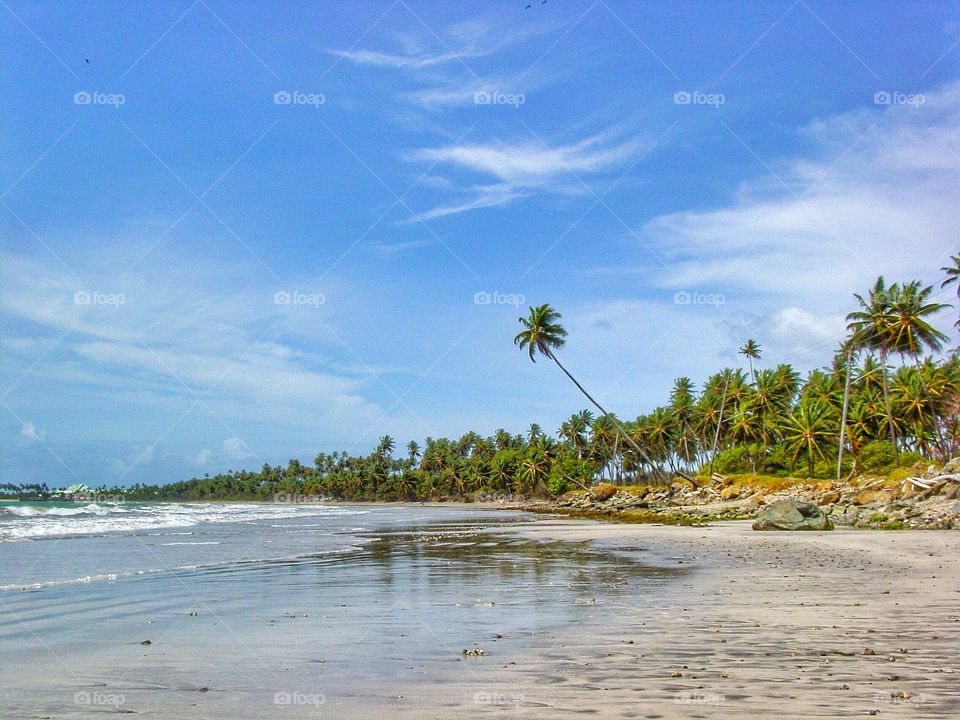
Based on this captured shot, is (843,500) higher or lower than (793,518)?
lower

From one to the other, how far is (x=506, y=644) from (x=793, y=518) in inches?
989

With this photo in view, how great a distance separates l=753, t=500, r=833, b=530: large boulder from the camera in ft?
100

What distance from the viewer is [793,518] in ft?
101

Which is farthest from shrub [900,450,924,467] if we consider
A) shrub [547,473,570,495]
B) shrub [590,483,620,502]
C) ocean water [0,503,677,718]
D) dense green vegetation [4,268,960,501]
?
ocean water [0,503,677,718]

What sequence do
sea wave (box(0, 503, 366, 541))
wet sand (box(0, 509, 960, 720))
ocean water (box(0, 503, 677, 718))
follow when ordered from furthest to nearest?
sea wave (box(0, 503, 366, 541))
ocean water (box(0, 503, 677, 718))
wet sand (box(0, 509, 960, 720))

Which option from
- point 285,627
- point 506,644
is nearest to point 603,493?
point 285,627

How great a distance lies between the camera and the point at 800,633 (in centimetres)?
948

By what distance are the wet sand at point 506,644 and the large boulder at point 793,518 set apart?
13.2 meters

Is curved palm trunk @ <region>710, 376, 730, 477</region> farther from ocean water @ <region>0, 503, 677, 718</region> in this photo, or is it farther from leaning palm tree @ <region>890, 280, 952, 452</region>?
ocean water @ <region>0, 503, 677, 718</region>

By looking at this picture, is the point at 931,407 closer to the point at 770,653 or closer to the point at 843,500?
the point at 843,500

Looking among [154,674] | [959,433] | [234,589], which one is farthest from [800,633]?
[959,433]

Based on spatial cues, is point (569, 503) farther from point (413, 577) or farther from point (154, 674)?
point (154, 674)

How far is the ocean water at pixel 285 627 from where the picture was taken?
7.12m

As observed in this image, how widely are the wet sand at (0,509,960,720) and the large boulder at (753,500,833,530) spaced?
13247 millimetres
